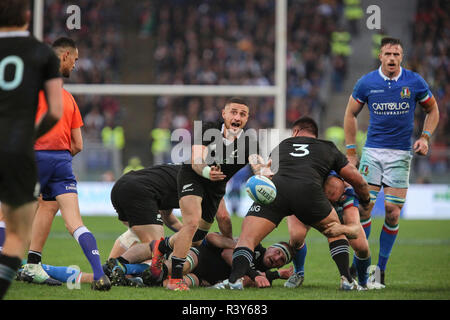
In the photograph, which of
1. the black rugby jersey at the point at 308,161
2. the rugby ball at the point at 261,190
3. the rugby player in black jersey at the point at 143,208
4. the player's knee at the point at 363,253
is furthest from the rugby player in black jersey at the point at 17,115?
the player's knee at the point at 363,253

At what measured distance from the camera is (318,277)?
7.82 m

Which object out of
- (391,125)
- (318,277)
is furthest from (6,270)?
(391,125)

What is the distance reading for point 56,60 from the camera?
4355mm

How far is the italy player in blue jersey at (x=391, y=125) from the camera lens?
7.38 m

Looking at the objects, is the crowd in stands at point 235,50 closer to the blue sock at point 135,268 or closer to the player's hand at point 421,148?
the player's hand at point 421,148

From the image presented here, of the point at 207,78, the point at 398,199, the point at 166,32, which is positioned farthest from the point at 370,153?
the point at 166,32

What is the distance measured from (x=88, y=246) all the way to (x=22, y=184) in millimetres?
1860

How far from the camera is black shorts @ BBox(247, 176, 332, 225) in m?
6.20

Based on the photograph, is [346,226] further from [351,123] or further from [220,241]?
[351,123]

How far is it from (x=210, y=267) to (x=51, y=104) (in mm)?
2991

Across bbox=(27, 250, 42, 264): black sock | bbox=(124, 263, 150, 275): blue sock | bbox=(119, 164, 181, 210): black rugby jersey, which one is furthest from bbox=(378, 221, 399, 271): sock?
bbox=(27, 250, 42, 264): black sock

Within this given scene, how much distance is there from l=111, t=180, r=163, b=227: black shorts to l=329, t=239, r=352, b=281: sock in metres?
1.87

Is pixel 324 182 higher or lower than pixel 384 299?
higher
